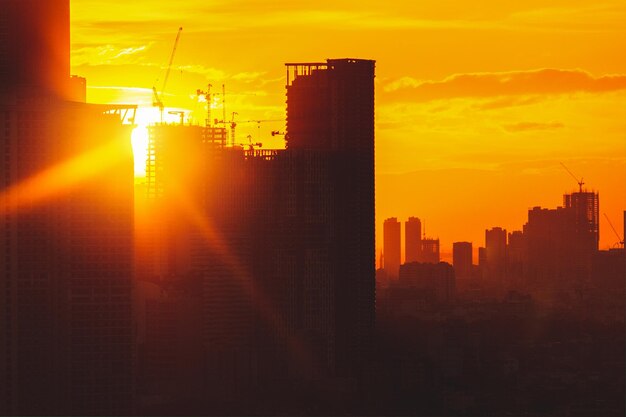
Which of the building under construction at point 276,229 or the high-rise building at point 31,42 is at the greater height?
the high-rise building at point 31,42

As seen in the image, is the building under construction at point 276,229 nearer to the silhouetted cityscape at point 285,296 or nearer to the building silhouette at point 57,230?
the silhouetted cityscape at point 285,296

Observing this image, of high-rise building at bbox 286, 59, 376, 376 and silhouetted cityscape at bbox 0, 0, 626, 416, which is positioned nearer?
silhouetted cityscape at bbox 0, 0, 626, 416

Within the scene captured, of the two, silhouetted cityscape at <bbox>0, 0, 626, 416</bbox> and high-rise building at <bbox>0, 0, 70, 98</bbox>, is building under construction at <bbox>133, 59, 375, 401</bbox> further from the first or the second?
high-rise building at <bbox>0, 0, 70, 98</bbox>

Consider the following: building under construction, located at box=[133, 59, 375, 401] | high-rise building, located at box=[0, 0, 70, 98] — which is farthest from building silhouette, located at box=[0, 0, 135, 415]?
building under construction, located at box=[133, 59, 375, 401]

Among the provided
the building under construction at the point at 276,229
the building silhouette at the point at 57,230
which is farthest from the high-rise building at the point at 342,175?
the building silhouette at the point at 57,230

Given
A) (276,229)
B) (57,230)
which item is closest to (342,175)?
(276,229)

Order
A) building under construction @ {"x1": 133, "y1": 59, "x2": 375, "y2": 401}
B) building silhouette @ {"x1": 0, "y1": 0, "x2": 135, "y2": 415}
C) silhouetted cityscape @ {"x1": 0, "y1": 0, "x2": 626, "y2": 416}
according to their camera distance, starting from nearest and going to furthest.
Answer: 1. building silhouette @ {"x1": 0, "y1": 0, "x2": 135, "y2": 415}
2. silhouetted cityscape @ {"x1": 0, "y1": 0, "x2": 626, "y2": 416}
3. building under construction @ {"x1": 133, "y1": 59, "x2": 375, "y2": 401}

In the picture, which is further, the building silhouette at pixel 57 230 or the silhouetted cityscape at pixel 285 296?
the silhouetted cityscape at pixel 285 296

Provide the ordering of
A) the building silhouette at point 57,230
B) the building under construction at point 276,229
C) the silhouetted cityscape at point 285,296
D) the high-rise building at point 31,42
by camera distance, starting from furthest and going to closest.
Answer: the building under construction at point 276,229, the silhouetted cityscape at point 285,296, the building silhouette at point 57,230, the high-rise building at point 31,42

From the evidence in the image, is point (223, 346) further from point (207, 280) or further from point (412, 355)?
point (412, 355)
